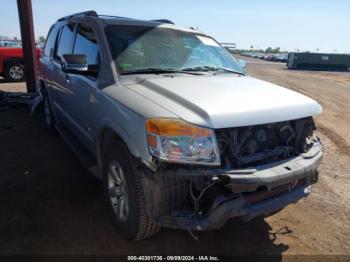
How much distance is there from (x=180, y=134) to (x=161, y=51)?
1.57 metres

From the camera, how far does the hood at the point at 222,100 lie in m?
2.37

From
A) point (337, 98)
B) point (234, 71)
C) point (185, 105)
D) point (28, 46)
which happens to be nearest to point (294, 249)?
point (185, 105)

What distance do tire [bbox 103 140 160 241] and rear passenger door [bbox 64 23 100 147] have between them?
720 mm

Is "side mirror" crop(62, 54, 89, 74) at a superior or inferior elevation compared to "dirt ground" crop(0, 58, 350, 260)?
superior

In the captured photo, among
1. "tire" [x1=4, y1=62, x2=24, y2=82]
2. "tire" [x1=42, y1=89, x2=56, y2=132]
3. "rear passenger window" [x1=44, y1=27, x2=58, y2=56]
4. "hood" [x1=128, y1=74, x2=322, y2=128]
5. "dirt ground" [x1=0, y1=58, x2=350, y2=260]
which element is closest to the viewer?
"hood" [x1=128, y1=74, x2=322, y2=128]

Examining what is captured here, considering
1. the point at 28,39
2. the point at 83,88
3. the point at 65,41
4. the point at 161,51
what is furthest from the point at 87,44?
the point at 28,39

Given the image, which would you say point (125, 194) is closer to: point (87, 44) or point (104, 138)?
point (104, 138)

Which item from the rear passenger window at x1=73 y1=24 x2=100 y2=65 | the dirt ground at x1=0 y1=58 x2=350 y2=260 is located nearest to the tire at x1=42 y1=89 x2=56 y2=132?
the dirt ground at x1=0 y1=58 x2=350 y2=260

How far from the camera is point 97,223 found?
128 inches

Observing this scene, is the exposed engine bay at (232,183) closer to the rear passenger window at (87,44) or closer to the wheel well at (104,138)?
the wheel well at (104,138)

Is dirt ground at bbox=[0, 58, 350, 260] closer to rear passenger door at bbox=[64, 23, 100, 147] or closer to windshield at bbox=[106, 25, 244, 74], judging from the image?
rear passenger door at bbox=[64, 23, 100, 147]

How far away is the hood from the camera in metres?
2.37

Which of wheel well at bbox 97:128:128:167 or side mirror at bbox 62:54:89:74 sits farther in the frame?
side mirror at bbox 62:54:89:74

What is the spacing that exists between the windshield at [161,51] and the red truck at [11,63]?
9013 millimetres
